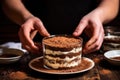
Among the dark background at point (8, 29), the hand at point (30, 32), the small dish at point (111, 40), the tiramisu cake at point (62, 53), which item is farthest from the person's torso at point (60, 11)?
the dark background at point (8, 29)

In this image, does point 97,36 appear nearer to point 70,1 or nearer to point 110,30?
point 110,30

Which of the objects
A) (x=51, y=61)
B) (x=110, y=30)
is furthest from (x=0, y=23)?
(x=51, y=61)

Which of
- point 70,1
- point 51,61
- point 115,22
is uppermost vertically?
point 70,1

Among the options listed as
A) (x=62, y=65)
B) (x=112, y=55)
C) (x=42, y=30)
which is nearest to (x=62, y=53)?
(x=62, y=65)

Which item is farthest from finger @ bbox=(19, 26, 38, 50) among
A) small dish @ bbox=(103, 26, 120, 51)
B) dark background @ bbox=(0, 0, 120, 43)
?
dark background @ bbox=(0, 0, 120, 43)

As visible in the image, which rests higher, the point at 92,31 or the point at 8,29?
the point at 92,31

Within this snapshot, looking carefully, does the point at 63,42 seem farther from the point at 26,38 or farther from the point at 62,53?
the point at 26,38
